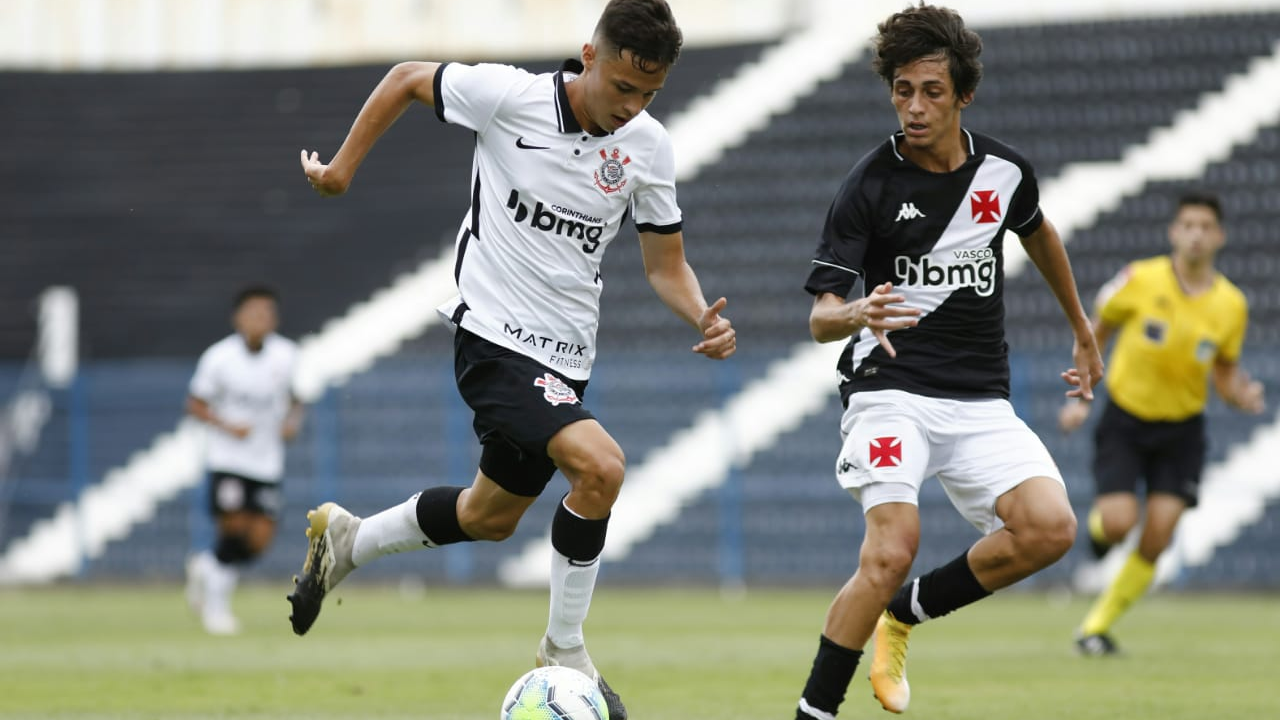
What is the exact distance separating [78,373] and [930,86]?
56.4ft

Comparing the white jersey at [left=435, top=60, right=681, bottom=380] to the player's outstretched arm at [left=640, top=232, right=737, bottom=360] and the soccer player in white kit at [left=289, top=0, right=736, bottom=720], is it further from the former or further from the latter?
the player's outstretched arm at [left=640, top=232, right=737, bottom=360]

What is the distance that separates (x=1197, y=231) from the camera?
10.4 metres

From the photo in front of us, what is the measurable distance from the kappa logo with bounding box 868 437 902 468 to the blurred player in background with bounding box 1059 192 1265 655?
4.50 meters

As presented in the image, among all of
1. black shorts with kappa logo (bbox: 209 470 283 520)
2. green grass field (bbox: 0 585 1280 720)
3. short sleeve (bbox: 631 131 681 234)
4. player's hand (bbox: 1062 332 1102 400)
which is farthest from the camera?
black shorts with kappa logo (bbox: 209 470 283 520)

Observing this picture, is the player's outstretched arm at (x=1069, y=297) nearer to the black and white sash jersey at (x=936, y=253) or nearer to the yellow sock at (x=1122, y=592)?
the black and white sash jersey at (x=936, y=253)

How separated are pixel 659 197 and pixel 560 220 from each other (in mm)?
388

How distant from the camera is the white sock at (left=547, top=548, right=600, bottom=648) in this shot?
6609mm

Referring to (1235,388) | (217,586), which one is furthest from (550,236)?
(217,586)

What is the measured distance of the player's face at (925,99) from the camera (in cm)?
625

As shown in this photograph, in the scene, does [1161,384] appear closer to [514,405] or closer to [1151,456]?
[1151,456]

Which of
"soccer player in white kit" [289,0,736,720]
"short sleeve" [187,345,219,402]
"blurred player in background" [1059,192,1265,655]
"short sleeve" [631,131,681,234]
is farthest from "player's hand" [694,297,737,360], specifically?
"short sleeve" [187,345,219,402]

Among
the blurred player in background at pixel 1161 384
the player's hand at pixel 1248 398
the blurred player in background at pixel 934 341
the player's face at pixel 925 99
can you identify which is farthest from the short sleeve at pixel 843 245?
the player's hand at pixel 1248 398

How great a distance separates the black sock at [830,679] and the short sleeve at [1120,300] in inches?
201

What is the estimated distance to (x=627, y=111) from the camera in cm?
644
